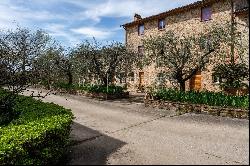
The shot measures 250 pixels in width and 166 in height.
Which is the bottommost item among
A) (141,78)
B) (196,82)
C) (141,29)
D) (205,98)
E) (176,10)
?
(205,98)

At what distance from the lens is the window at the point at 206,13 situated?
90.1 feet

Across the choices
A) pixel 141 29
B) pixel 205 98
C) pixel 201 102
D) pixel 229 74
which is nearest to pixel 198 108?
pixel 201 102

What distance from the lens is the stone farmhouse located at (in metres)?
25.8

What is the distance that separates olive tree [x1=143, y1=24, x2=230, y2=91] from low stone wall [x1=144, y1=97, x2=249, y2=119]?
92.2 inches

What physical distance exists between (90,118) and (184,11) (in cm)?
1849

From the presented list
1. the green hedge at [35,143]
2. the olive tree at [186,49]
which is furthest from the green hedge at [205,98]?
the green hedge at [35,143]

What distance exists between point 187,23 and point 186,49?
10516 millimetres

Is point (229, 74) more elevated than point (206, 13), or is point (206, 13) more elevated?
point (206, 13)

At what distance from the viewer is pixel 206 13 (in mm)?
27766

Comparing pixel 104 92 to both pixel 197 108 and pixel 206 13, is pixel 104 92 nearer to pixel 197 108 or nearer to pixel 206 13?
pixel 197 108

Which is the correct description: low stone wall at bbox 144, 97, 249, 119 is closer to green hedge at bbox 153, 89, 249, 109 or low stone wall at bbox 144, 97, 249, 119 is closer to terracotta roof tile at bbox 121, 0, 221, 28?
green hedge at bbox 153, 89, 249, 109

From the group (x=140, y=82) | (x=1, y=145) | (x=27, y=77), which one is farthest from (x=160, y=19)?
(x=1, y=145)

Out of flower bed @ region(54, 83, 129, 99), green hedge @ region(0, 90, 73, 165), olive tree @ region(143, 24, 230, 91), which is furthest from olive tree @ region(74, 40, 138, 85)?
green hedge @ region(0, 90, 73, 165)

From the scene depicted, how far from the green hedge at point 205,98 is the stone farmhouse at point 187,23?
257 centimetres
